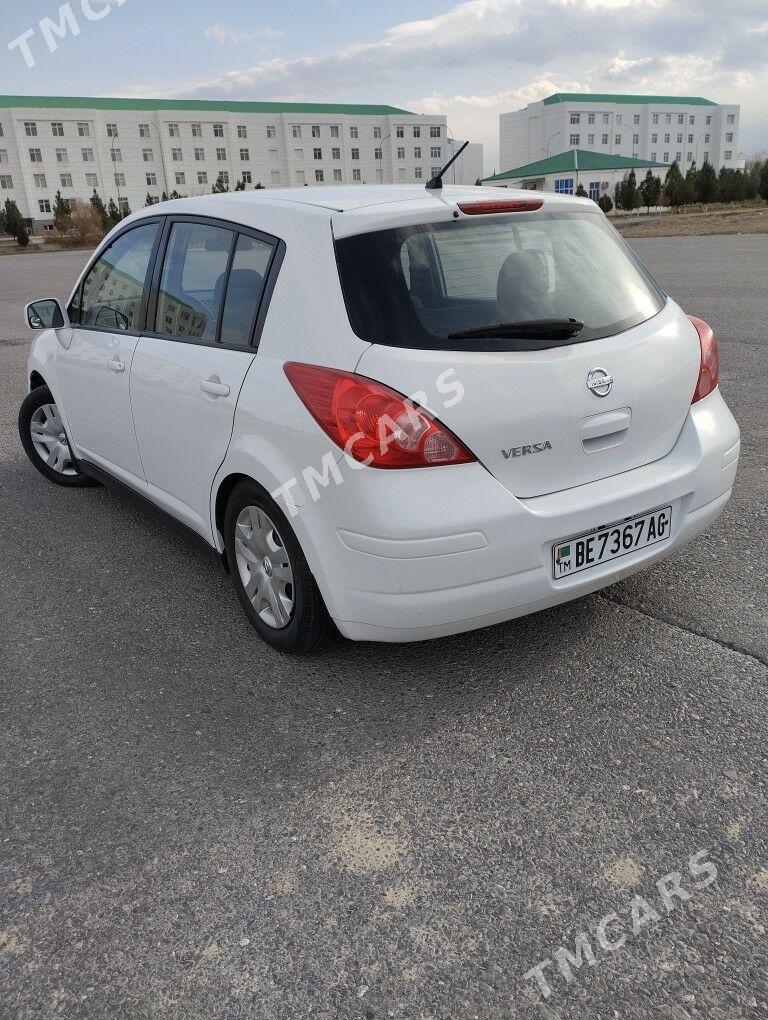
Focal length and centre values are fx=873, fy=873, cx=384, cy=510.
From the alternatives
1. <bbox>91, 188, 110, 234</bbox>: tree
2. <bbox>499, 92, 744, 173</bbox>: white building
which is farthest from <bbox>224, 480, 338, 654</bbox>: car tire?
<bbox>499, 92, 744, 173</bbox>: white building

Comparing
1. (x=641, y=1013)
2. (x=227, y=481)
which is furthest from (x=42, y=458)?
(x=641, y=1013)

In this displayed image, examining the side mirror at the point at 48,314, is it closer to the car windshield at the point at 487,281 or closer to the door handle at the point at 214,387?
the door handle at the point at 214,387

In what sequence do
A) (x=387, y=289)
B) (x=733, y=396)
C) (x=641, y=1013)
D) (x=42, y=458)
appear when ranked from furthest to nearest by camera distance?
(x=733, y=396) < (x=42, y=458) < (x=387, y=289) < (x=641, y=1013)

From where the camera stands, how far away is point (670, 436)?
3258 millimetres

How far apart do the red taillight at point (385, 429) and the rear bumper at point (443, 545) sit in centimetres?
5

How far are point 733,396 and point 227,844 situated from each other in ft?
19.3

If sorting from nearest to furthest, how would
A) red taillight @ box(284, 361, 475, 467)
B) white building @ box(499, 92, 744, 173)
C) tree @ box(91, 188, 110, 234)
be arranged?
red taillight @ box(284, 361, 475, 467), tree @ box(91, 188, 110, 234), white building @ box(499, 92, 744, 173)

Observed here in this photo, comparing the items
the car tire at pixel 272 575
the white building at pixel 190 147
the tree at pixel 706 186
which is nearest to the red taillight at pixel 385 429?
the car tire at pixel 272 575

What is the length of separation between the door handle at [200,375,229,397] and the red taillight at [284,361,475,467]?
696 millimetres

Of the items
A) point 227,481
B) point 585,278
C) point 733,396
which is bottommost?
point 733,396

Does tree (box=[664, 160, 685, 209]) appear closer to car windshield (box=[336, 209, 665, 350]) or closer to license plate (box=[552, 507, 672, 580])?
car windshield (box=[336, 209, 665, 350])

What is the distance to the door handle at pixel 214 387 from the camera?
332 centimetres

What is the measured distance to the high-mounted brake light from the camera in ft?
10.1

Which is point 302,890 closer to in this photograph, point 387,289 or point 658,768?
point 658,768
